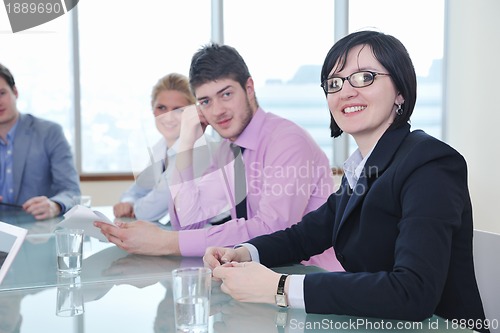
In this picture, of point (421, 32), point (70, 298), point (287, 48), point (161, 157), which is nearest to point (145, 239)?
point (70, 298)

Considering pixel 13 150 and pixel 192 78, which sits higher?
pixel 192 78

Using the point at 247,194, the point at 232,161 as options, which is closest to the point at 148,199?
the point at 232,161

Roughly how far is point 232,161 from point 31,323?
130 cm

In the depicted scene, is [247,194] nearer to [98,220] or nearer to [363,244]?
[98,220]

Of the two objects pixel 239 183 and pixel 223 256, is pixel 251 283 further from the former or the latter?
pixel 239 183

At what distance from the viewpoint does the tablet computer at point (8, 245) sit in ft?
4.19

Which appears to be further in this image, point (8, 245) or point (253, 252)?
point (253, 252)

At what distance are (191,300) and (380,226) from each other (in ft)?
1.55

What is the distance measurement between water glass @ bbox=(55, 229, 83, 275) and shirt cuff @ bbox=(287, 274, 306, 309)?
0.65 meters

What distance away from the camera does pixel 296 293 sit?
117cm

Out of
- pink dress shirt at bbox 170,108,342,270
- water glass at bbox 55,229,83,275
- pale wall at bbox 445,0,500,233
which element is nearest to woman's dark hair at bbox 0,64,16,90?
pink dress shirt at bbox 170,108,342,270

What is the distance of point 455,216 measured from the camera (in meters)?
1.18

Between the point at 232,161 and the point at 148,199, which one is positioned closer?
the point at 232,161

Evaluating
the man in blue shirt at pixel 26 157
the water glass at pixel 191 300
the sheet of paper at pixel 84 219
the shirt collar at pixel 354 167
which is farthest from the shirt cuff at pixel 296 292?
the man in blue shirt at pixel 26 157
